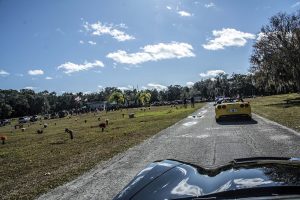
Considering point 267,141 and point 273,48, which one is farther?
point 273,48

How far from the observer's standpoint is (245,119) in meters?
20.7

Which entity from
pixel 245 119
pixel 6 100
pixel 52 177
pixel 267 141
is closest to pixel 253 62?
pixel 245 119

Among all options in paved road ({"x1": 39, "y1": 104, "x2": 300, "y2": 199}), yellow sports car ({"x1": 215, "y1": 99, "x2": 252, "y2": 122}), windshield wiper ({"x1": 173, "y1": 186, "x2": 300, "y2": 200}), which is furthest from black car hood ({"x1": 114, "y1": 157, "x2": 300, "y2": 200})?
yellow sports car ({"x1": 215, "y1": 99, "x2": 252, "y2": 122})

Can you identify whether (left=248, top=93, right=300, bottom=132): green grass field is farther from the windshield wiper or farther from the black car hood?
the windshield wiper

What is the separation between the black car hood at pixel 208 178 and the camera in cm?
271

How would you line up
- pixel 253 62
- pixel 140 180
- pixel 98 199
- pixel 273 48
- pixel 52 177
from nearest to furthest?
pixel 140 180 → pixel 98 199 → pixel 52 177 → pixel 273 48 → pixel 253 62

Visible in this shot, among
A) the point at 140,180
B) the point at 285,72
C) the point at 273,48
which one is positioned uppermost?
the point at 273,48

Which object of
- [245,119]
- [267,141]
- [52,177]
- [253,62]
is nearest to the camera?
[52,177]

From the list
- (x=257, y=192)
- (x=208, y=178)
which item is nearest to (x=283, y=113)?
(x=208, y=178)

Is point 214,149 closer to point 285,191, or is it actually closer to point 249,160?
point 249,160

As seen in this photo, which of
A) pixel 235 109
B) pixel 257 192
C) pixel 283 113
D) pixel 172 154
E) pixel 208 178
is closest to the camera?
pixel 257 192

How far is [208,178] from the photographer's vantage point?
3117mm

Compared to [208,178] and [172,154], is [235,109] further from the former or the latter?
[208,178]

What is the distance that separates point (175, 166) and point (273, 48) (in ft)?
149
